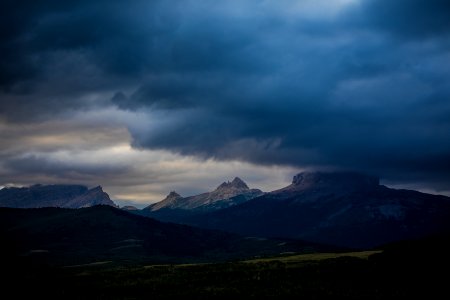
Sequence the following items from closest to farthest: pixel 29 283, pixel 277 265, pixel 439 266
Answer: pixel 439 266 < pixel 29 283 < pixel 277 265

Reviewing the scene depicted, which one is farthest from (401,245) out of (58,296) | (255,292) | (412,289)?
(58,296)

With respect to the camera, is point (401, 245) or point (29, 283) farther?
point (401, 245)

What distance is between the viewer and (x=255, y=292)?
217ft

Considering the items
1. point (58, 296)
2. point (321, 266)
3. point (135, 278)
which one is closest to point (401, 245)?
point (321, 266)

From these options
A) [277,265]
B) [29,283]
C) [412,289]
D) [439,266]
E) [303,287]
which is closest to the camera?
[412,289]

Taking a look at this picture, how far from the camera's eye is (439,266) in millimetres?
73250

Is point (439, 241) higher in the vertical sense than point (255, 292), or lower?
higher

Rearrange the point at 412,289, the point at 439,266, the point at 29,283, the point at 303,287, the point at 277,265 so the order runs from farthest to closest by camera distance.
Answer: the point at 277,265
the point at 29,283
the point at 439,266
the point at 303,287
the point at 412,289

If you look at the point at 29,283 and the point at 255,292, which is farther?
the point at 29,283

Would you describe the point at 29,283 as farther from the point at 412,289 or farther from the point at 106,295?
the point at 412,289

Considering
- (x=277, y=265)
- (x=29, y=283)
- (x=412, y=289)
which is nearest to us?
(x=412, y=289)

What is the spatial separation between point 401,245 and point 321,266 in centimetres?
1931

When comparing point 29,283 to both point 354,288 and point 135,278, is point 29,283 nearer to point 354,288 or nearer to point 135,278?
point 135,278

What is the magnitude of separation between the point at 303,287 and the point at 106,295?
29.6m
